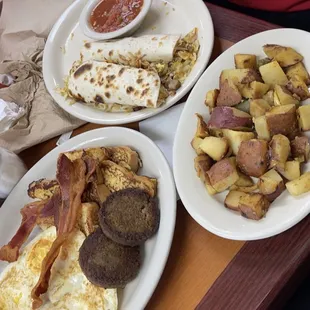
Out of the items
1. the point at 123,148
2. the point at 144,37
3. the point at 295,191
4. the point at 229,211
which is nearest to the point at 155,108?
the point at 123,148

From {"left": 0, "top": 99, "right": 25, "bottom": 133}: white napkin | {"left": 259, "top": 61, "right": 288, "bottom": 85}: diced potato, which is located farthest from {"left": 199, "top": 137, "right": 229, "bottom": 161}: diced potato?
{"left": 0, "top": 99, "right": 25, "bottom": 133}: white napkin

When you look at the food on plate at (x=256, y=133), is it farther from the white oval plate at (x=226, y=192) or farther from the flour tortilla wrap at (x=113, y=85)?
the flour tortilla wrap at (x=113, y=85)

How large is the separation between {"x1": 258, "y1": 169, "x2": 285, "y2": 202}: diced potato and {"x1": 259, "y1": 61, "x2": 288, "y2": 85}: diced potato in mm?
267

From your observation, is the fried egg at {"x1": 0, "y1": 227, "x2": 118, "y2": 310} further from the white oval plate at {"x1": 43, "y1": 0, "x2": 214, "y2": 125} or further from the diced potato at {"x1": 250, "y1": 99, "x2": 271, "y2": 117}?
the diced potato at {"x1": 250, "y1": 99, "x2": 271, "y2": 117}

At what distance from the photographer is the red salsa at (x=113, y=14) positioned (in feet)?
5.97

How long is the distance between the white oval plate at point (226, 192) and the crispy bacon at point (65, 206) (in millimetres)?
289

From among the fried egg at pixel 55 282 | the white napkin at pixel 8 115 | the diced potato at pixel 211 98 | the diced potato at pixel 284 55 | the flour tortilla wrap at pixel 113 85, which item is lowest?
the fried egg at pixel 55 282

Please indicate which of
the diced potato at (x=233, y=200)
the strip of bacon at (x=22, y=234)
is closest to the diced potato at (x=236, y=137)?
the diced potato at (x=233, y=200)

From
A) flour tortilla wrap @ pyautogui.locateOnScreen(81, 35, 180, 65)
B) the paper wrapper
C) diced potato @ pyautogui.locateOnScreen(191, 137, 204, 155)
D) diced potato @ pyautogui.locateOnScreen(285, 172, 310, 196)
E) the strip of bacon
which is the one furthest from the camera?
the paper wrapper

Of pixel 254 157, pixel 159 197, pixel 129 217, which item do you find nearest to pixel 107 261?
pixel 129 217

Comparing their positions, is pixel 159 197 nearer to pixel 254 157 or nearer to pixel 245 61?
pixel 254 157

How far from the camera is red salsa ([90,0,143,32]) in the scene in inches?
71.6

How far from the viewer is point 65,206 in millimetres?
1499

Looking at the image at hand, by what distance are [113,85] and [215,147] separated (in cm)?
48
